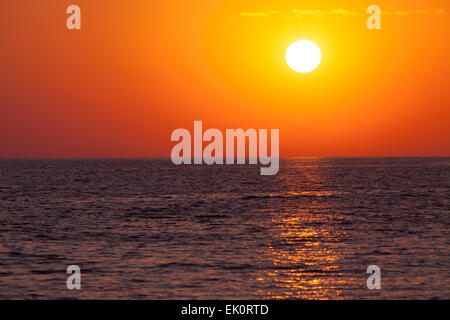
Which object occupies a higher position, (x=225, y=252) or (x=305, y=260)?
(x=225, y=252)

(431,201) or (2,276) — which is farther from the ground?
(431,201)

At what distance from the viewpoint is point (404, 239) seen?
41.7 m

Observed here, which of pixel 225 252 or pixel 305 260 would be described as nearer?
pixel 305 260

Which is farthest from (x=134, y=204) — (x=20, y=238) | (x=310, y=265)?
(x=310, y=265)

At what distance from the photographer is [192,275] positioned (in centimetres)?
2917

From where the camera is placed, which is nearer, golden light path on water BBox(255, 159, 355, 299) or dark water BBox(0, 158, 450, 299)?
golden light path on water BBox(255, 159, 355, 299)

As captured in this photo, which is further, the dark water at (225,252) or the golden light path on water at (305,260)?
the dark water at (225,252)
